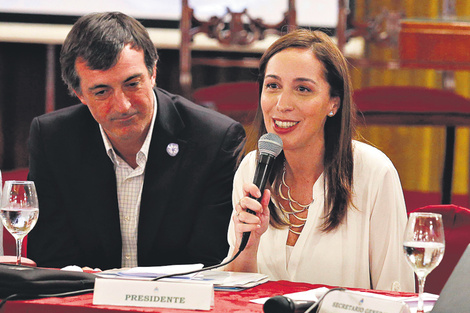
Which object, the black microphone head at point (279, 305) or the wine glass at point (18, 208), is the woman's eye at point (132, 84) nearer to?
the wine glass at point (18, 208)

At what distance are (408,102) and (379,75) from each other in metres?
1.62

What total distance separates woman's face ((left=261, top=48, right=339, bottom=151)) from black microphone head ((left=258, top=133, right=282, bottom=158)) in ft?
0.91

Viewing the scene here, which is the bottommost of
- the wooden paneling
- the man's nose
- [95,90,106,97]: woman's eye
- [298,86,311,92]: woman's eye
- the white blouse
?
the white blouse

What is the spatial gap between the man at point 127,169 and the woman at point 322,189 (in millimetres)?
263

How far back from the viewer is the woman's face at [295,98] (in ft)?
5.85

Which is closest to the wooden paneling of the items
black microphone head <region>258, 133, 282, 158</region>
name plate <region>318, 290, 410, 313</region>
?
black microphone head <region>258, 133, 282, 158</region>

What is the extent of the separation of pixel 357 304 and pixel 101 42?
130 cm

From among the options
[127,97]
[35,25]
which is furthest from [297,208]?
[35,25]

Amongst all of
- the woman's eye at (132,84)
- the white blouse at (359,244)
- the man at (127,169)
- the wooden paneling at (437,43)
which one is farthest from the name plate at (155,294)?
the wooden paneling at (437,43)

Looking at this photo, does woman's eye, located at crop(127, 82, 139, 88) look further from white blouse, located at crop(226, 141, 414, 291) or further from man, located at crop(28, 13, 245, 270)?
white blouse, located at crop(226, 141, 414, 291)

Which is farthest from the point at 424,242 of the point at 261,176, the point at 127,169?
the point at 127,169

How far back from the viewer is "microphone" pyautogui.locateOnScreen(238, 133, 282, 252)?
1405 millimetres

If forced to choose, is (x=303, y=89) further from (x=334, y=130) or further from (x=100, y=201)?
(x=100, y=201)

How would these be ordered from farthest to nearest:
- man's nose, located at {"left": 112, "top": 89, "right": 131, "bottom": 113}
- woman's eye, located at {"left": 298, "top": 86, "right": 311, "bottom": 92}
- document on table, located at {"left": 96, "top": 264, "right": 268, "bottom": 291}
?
man's nose, located at {"left": 112, "top": 89, "right": 131, "bottom": 113}, woman's eye, located at {"left": 298, "top": 86, "right": 311, "bottom": 92}, document on table, located at {"left": 96, "top": 264, "right": 268, "bottom": 291}
